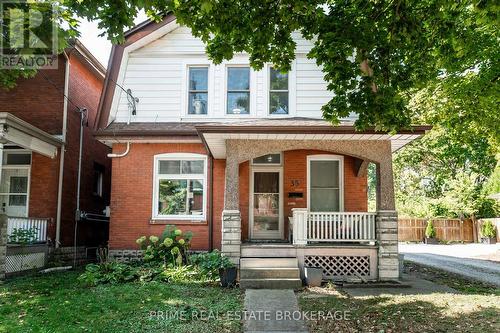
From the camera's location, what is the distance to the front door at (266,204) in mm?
12617

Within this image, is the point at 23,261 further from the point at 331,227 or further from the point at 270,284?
the point at 331,227

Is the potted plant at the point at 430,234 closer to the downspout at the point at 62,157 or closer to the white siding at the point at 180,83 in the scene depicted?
the white siding at the point at 180,83

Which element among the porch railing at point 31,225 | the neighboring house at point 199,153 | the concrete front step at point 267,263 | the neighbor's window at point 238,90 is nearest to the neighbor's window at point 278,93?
the neighboring house at point 199,153

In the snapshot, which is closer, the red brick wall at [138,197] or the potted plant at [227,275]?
the potted plant at [227,275]

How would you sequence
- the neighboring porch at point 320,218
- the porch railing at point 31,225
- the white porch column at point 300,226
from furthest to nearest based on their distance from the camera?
the porch railing at point 31,225, the white porch column at point 300,226, the neighboring porch at point 320,218

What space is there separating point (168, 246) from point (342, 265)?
450 centimetres

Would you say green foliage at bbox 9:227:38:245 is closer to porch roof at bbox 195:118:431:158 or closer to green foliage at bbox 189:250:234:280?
green foliage at bbox 189:250:234:280

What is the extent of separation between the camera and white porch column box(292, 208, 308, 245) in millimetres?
10188

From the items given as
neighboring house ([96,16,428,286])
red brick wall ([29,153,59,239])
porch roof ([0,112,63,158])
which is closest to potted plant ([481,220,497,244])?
neighboring house ([96,16,428,286])

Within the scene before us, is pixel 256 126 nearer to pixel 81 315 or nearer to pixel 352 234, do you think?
pixel 352 234

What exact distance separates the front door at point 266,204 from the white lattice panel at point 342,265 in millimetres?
2478

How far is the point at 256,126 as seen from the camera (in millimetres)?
9438

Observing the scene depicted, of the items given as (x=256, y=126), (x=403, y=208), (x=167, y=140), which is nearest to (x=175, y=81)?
(x=167, y=140)

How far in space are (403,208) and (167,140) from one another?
25.7 meters
